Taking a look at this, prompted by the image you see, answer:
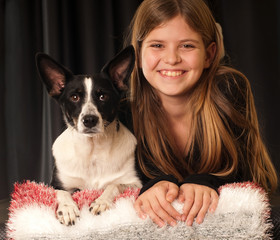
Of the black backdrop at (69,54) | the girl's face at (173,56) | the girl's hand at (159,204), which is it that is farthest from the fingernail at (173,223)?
the black backdrop at (69,54)

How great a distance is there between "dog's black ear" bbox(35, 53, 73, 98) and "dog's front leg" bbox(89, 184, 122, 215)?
0.45 m

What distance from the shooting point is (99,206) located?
1.12 meters

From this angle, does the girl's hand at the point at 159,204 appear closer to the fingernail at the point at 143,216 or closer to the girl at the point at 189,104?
the fingernail at the point at 143,216

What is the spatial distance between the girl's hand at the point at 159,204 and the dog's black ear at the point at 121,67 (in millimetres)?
496

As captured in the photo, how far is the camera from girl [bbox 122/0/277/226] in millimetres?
1506

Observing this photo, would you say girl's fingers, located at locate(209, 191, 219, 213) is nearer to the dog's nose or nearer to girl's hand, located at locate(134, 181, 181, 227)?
girl's hand, located at locate(134, 181, 181, 227)

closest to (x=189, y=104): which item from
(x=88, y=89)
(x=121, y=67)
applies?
(x=121, y=67)

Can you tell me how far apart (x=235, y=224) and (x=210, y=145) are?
0.59 metres

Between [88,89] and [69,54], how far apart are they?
90 centimetres

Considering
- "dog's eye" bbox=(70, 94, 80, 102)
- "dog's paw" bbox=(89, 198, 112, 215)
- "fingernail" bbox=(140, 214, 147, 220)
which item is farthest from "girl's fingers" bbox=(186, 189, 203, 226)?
"dog's eye" bbox=(70, 94, 80, 102)

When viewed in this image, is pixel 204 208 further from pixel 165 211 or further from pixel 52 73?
pixel 52 73

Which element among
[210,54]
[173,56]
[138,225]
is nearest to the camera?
[138,225]

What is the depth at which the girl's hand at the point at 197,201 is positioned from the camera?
1015 millimetres

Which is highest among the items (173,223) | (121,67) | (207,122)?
(121,67)
